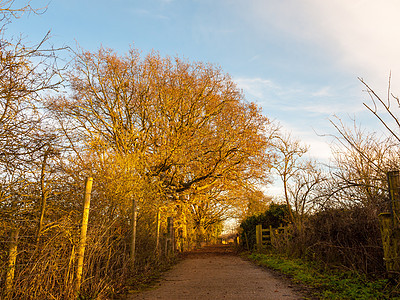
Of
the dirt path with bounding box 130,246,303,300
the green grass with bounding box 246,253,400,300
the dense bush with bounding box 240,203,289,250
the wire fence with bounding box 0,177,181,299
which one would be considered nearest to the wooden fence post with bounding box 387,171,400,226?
the green grass with bounding box 246,253,400,300

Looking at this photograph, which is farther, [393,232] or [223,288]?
[223,288]

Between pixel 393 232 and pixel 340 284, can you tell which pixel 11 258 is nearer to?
pixel 340 284

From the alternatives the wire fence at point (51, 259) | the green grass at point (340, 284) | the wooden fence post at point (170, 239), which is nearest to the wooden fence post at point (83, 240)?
the wire fence at point (51, 259)

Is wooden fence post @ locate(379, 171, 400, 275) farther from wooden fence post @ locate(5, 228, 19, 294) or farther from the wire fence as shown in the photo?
wooden fence post @ locate(5, 228, 19, 294)

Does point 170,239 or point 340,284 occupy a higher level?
point 170,239

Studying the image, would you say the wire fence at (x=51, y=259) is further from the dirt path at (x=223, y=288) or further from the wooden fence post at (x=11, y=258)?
the dirt path at (x=223, y=288)

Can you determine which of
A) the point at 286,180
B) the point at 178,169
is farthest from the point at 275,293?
the point at 286,180

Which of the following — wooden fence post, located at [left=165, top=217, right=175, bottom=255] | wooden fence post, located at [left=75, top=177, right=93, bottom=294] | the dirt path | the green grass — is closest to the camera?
wooden fence post, located at [left=75, top=177, right=93, bottom=294]

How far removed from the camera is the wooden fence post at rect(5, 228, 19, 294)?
12.7 ft

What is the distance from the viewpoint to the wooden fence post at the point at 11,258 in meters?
3.87

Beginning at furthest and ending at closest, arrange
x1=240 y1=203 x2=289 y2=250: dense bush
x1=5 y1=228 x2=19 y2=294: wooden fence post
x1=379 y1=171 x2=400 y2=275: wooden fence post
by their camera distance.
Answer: x1=240 y1=203 x2=289 y2=250: dense bush
x1=379 y1=171 x2=400 y2=275: wooden fence post
x1=5 y1=228 x2=19 y2=294: wooden fence post

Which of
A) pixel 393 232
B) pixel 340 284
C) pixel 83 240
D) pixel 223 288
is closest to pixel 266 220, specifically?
pixel 223 288

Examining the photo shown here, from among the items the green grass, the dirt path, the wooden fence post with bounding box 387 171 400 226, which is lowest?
the dirt path

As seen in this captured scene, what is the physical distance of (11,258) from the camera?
157 inches
